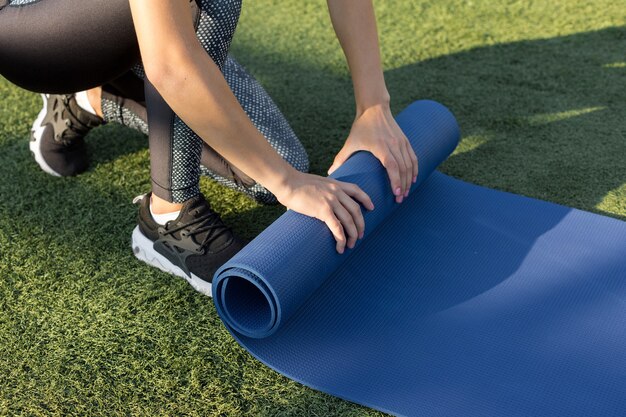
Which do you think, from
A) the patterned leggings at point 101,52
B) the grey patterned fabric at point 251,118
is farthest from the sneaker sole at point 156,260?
the grey patterned fabric at point 251,118

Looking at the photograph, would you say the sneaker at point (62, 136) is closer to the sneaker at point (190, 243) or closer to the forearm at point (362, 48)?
the sneaker at point (190, 243)

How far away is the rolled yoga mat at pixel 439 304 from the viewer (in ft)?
4.62

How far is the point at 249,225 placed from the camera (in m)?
1.95

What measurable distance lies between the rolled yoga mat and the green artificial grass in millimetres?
92

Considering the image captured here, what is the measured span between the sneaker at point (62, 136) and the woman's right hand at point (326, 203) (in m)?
0.89

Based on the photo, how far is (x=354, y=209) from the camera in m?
1.52

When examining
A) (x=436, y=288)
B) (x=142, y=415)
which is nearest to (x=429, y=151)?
(x=436, y=288)

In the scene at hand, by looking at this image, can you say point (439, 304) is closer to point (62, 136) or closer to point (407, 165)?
point (407, 165)

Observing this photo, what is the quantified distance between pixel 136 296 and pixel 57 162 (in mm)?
634

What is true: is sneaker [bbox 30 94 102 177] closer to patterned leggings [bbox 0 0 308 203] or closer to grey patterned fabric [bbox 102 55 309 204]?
grey patterned fabric [bbox 102 55 309 204]

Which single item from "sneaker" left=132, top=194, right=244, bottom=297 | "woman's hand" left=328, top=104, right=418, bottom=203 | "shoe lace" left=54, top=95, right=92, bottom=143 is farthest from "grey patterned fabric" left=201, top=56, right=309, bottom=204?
"shoe lace" left=54, top=95, right=92, bottom=143

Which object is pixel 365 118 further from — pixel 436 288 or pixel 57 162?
pixel 57 162

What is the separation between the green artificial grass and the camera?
57.5 inches

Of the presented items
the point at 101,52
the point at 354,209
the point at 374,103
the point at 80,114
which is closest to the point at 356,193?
the point at 354,209
